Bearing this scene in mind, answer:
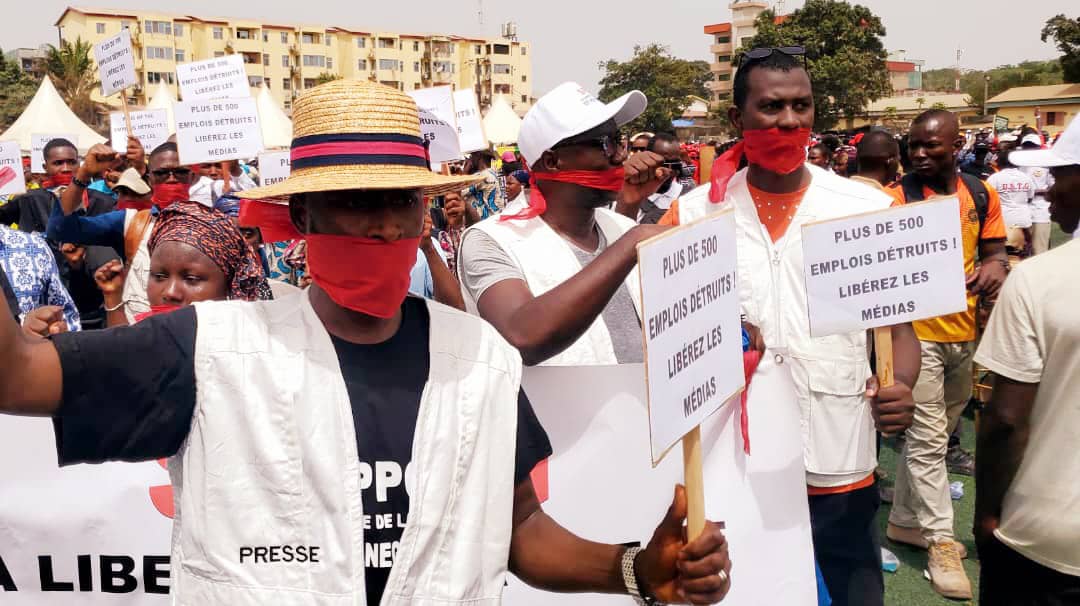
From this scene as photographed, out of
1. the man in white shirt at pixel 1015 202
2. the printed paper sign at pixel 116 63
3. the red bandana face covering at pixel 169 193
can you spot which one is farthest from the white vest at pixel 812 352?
the man in white shirt at pixel 1015 202

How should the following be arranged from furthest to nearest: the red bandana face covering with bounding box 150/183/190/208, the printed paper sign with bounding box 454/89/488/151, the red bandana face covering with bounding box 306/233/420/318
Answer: the printed paper sign with bounding box 454/89/488/151
the red bandana face covering with bounding box 150/183/190/208
the red bandana face covering with bounding box 306/233/420/318

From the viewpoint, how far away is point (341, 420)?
5.38 ft

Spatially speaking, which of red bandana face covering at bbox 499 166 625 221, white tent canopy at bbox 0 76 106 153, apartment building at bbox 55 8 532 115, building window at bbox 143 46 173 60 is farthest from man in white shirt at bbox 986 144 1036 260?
building window at bbox 143 46 173 60

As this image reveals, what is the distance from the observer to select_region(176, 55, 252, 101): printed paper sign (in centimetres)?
762

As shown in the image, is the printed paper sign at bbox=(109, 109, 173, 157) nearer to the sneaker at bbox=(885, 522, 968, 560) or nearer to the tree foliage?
the sneaker at bbox=(885, 522, 968, 560)

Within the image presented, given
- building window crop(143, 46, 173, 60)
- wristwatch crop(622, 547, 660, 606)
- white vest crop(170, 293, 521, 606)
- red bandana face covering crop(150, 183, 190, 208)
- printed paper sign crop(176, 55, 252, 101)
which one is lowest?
wristwatch crop(622, 547, 660, 606)

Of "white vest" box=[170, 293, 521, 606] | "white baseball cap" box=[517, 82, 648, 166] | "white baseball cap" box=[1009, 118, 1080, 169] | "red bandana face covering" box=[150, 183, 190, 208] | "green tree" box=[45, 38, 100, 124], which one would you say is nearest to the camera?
"white vest" box=[170, 293, 521, 606]

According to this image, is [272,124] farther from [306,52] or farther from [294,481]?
[306,52]

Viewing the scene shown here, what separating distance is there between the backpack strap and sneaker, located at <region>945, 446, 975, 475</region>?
192 inches

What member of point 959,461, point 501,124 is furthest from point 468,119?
point 501,124

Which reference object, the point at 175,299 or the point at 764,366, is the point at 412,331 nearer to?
the point at 764,366

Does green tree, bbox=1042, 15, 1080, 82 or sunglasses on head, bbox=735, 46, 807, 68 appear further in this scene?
green tree, bbox=1042, 15, 1080, 82

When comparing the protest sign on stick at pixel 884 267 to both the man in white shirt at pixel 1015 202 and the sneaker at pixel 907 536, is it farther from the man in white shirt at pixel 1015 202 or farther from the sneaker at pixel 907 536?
the man in white shirt at pixel 1015 202

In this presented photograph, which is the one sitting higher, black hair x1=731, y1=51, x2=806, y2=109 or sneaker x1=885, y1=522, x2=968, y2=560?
black hair x1=731, y1=51, x2=806, y2=109
